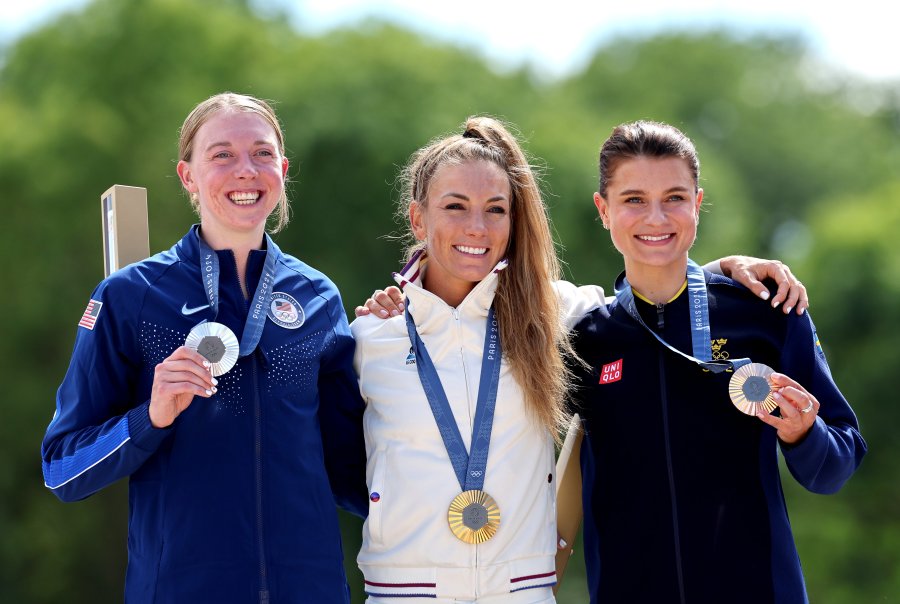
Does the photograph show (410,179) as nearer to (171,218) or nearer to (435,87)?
(171,218)

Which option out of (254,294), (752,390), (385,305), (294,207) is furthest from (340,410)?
(294,207)

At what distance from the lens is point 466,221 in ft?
13.6

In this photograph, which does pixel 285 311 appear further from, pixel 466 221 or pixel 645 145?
pixel 645 145

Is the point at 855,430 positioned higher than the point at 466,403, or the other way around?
the point at 466,403

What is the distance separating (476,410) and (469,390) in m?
0.08

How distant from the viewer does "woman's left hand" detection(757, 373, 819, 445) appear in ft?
11.7

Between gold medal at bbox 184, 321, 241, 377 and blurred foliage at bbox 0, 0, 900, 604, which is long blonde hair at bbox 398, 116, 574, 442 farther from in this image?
blurred foliage at bbox 0, 0, 900, 604

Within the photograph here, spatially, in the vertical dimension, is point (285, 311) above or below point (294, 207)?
below

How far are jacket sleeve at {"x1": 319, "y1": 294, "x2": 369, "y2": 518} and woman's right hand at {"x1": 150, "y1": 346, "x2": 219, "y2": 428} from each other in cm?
73

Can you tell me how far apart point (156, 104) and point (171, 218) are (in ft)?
8.52

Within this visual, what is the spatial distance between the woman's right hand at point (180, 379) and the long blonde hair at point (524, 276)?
3.83ft

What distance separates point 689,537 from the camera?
3.82m

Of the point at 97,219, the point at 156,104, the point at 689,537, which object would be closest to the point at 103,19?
the point at 156,104

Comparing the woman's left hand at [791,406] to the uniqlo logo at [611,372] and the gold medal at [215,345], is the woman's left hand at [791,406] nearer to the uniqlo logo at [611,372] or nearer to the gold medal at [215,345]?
the uniqlo logo at [611,372]
